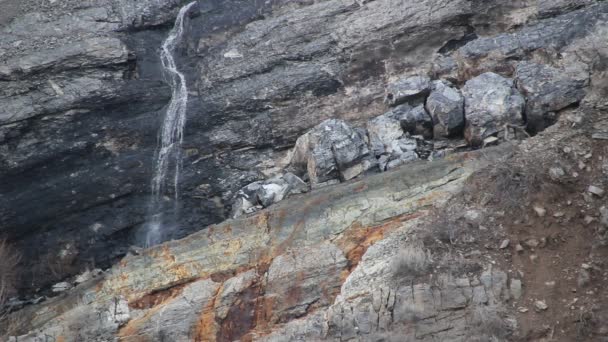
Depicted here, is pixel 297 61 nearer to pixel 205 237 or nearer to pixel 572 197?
pixel 205 237

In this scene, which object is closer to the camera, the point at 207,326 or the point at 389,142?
the point at 207,326

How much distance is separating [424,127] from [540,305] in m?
5.90

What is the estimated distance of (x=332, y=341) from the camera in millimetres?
12211

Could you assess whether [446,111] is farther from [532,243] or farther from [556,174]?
[532,243]

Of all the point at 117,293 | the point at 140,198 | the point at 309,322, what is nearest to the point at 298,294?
the point at 309,322

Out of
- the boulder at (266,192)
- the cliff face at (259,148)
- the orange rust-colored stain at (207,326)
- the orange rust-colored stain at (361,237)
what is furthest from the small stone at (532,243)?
the orange rust-colored stain at (207,326)

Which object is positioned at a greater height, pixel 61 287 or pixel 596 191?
pixel 596 191

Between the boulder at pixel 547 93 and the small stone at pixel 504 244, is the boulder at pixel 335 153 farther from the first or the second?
the small stone at pixel 504 244

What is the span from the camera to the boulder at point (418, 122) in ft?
53.2

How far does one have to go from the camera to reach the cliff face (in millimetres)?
13117

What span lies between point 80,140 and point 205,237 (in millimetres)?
5201

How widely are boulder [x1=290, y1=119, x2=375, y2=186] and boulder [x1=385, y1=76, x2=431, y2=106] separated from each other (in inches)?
51.7

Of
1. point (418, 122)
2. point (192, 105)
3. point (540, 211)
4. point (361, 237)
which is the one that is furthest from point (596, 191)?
point (192, 105)

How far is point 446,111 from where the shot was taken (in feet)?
52.0
